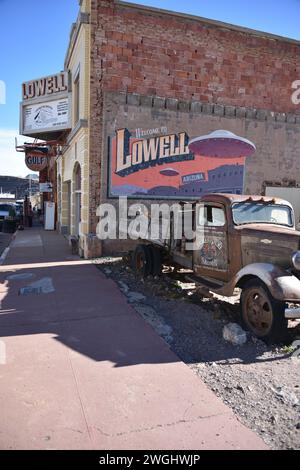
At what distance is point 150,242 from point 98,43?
6586 mm

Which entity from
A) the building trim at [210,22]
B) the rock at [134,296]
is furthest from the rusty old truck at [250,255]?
the building trim at [210,22]

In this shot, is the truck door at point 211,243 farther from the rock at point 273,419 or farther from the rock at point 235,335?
the rock at point 273,419

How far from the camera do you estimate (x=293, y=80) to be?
46.2 feet

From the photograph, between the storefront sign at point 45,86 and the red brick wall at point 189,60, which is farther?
the storefront sign at point 45,86

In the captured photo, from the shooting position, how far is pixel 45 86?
1609cm

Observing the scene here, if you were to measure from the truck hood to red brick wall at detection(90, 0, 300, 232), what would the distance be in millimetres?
6753

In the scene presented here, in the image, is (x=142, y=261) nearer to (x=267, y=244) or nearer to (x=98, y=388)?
(x=267, y=244)

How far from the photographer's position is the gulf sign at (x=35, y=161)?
72.1 ft

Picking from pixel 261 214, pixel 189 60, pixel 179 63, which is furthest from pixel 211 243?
pixel 189 60

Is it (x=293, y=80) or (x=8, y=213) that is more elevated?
(x=293, y=80)

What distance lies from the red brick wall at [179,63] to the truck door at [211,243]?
5538 mm

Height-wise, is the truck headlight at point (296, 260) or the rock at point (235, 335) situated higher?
the truck headlight at point (296, 260)
